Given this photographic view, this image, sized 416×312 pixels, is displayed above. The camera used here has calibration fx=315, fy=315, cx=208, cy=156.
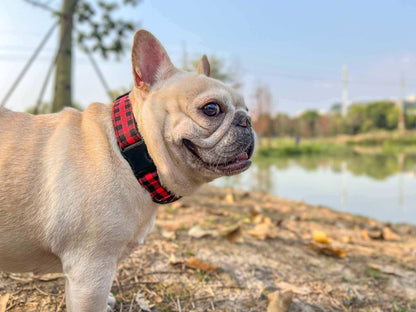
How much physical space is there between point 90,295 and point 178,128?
0.86m

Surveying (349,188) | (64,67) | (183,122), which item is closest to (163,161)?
(183,122)

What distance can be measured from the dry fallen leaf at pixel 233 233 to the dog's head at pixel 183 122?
1.30 metres

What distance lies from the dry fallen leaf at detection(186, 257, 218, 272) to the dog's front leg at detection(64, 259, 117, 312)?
102cm

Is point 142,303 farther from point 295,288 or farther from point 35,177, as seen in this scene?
point 295,288

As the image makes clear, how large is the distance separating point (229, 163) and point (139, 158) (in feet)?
1.56

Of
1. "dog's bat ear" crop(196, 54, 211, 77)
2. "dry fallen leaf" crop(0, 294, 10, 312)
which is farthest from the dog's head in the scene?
"dry fallen leaf" crop(0, 294, 10, 312)

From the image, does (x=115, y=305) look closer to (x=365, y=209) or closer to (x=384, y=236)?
(x=384, y=236)

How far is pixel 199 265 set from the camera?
239cm

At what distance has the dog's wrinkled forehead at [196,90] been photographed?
160 cm

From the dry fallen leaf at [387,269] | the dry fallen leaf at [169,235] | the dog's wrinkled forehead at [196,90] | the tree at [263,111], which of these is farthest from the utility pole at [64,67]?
the tree at [263,111]

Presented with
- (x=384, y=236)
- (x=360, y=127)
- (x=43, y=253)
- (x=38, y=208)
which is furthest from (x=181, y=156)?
(x=360, y=127)

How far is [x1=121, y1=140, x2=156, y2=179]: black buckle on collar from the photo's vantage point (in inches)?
59.9

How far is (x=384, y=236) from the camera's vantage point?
428 cm

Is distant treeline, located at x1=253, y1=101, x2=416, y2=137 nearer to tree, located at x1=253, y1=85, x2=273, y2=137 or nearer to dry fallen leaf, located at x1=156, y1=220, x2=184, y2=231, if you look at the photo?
tree, located at x1=253, y1=85, x2=273, y2=137
